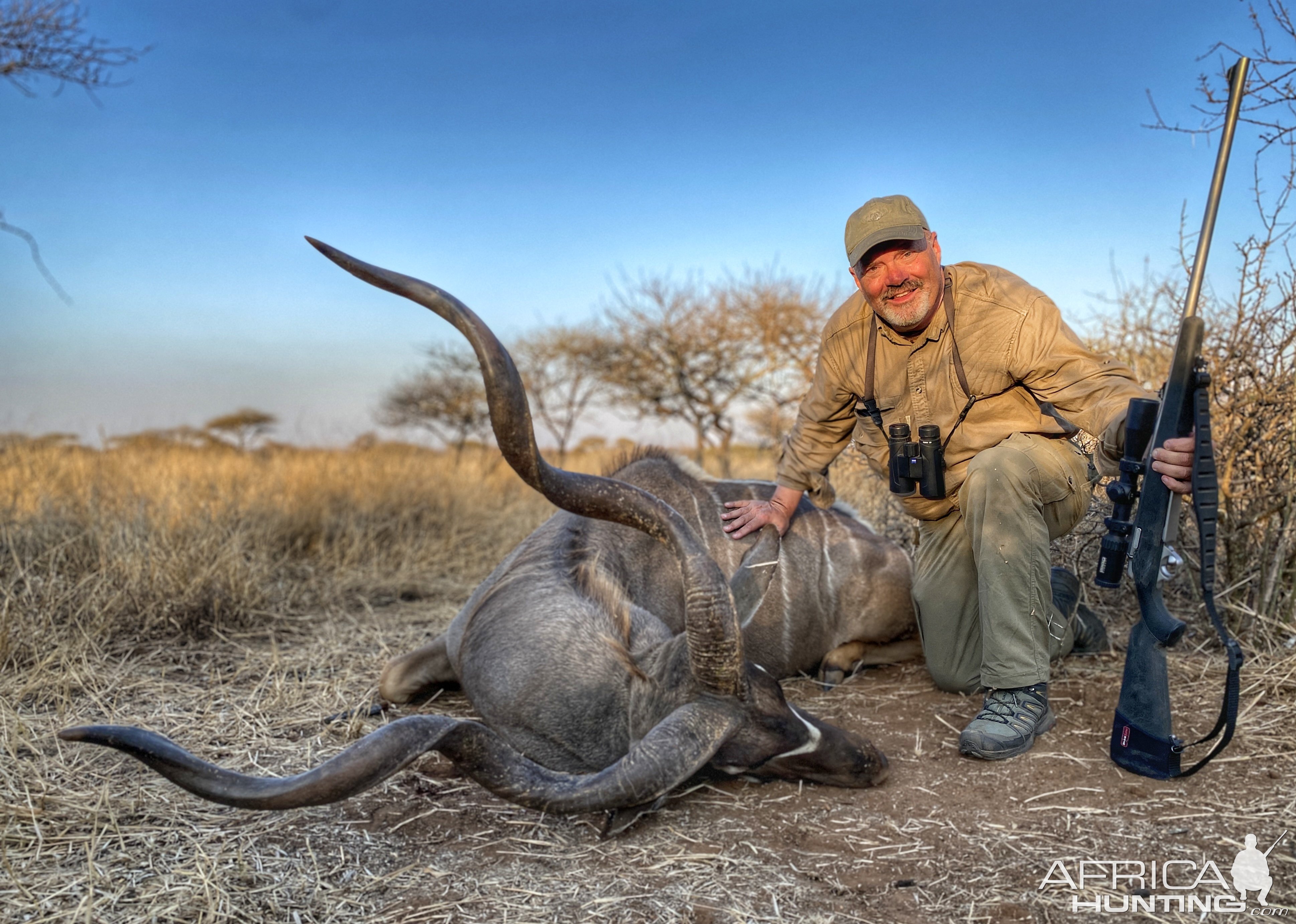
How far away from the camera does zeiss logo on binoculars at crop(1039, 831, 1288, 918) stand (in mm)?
2617

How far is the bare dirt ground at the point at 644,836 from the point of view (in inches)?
106

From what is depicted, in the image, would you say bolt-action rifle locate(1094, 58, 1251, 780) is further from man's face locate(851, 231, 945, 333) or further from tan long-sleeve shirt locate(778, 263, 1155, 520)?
man's face locate(851, 231, 945, 333)

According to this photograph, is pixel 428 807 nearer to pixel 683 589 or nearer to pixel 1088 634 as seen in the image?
pixel 683 589

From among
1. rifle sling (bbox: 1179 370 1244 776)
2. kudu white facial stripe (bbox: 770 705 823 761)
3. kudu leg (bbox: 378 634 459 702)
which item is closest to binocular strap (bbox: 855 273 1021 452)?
rifle sling (bbox: 1179 370 1244 776)

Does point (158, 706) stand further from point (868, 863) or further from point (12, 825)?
point (868, 863)

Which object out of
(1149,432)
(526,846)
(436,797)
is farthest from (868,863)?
(1149,432)

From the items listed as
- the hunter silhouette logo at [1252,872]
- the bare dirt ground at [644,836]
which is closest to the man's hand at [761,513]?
the bare dirt ground at [644,836]

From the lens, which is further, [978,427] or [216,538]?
[216,538]

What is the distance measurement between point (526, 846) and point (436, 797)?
1.67 feet

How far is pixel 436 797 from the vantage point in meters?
3.42

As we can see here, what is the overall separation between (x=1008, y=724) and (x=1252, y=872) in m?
1.01

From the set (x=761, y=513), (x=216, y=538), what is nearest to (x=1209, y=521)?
(x=761, y=513)

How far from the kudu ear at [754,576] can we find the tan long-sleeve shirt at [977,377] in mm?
799

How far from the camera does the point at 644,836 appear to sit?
10.2 ft
